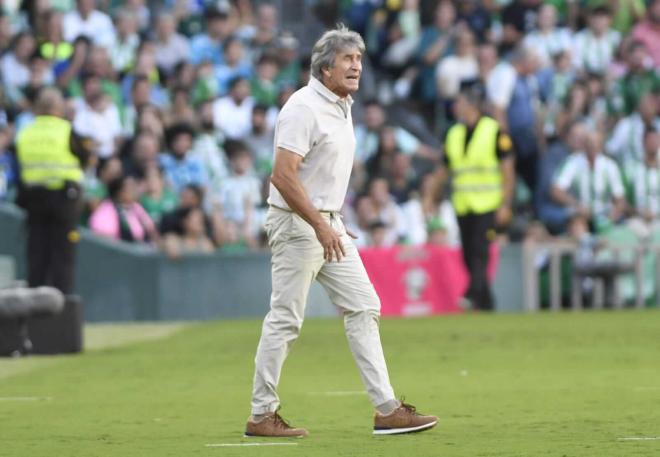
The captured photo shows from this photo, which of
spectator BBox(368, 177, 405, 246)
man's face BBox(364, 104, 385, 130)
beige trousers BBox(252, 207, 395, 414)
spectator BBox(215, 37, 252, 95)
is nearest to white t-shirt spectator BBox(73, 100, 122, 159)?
spectator BBox(215, 37, 252, 95)

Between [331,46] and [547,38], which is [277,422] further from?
[547,38]

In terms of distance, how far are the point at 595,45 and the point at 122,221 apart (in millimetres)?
7952

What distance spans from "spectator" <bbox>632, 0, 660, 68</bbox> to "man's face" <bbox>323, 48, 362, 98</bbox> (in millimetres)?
18235

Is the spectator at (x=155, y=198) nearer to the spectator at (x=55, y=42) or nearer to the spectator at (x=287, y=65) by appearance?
the spectator at (x=55, y=42)

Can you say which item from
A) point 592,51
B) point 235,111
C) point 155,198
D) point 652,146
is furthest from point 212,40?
point 652,146

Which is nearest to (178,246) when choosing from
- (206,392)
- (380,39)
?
(380,39)

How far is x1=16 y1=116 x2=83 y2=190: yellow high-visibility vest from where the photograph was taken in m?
18.0

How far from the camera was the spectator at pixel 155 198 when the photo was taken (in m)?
22.7

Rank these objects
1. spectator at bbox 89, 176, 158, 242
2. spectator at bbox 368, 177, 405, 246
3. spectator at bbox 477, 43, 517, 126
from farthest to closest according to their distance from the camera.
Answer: spectator at bbox 477, 43, 517, 126 < spectator at bbox 368, 177, 405, 246 < spectator at bbox 89, 176, 158, 242

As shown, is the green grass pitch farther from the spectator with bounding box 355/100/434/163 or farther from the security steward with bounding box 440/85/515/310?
the spectator with bounding box 355/100/434/163

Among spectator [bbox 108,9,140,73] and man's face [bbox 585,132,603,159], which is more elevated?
spectator [bbox 108,9,140,73]

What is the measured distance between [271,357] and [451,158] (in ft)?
39.8

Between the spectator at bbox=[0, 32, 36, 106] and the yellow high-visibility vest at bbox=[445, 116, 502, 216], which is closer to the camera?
the yellow high-visibility vest at bbox=[445, 116, 502, 216]

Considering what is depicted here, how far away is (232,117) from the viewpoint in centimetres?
2428
